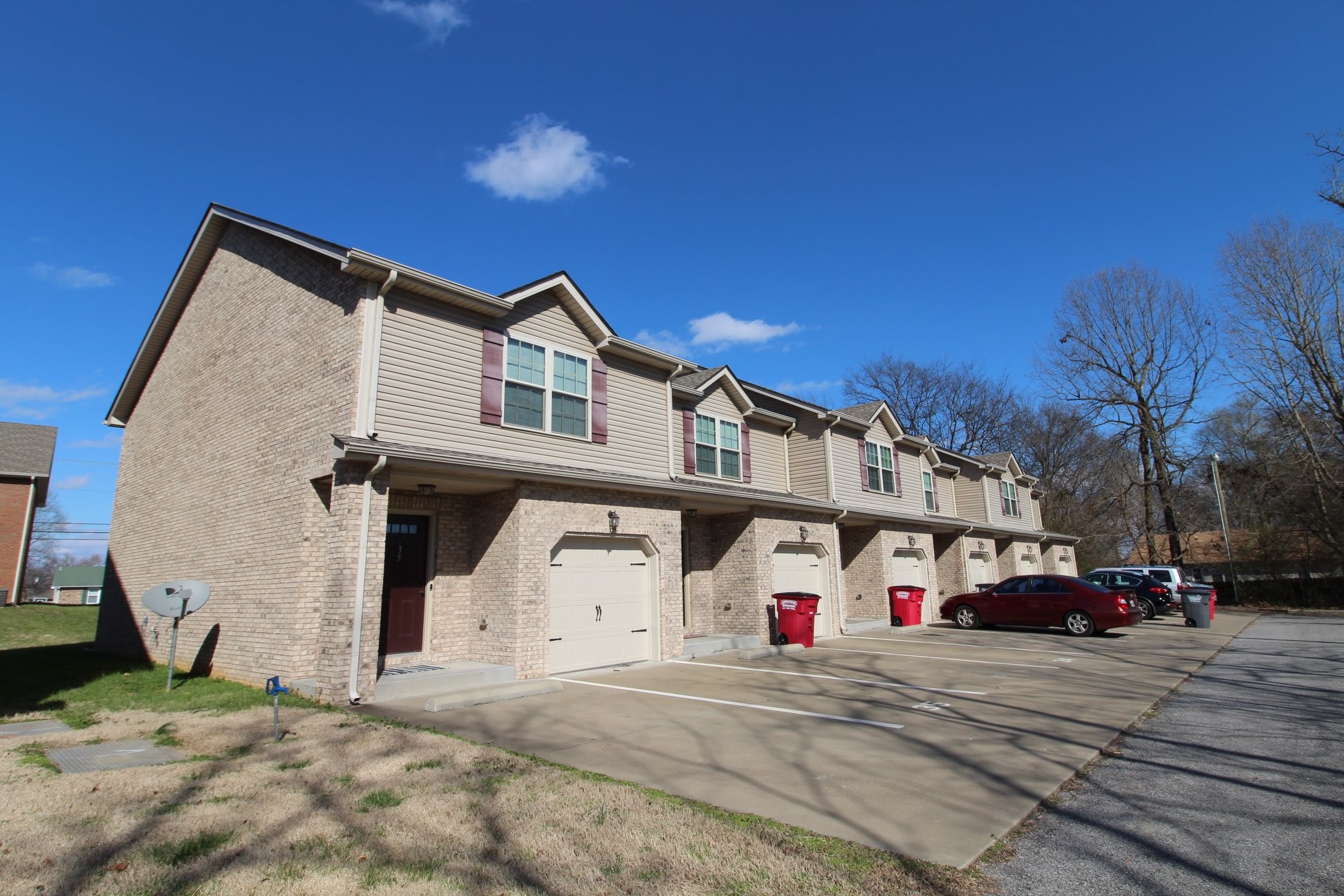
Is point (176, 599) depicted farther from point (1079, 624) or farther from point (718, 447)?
point (1079, 624)

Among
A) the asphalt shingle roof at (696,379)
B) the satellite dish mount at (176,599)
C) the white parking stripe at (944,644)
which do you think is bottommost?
the white parking stripe at (944,644)

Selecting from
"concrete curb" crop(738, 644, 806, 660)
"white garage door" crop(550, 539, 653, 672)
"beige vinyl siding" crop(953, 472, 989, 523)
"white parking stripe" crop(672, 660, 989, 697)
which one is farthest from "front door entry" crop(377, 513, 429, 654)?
"beige vinyl siding" crop(953, 472, 989, 523)

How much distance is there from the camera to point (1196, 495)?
3819 cm

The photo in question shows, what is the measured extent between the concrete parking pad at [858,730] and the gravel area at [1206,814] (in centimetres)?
33

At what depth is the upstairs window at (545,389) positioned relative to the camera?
11898 millimetres

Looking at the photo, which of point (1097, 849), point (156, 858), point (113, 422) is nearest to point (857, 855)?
point (1097, 849)

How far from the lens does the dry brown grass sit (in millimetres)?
3781

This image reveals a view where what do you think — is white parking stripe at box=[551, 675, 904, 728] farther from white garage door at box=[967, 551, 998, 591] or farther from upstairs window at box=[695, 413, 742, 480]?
white garage door at box=[967, 551, 998, 591]

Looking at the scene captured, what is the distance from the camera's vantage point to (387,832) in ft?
14.8

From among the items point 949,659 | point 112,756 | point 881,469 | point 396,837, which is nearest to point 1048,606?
point 881,469

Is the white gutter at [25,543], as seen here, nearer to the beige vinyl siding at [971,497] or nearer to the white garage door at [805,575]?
the white garage door at [805,575]

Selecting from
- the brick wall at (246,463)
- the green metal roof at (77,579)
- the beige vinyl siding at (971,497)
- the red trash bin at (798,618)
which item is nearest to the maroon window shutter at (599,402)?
the brick wall at (246,463)

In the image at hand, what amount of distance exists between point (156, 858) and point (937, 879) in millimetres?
4476

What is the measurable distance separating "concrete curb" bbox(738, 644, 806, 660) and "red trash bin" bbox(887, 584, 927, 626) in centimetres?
580
